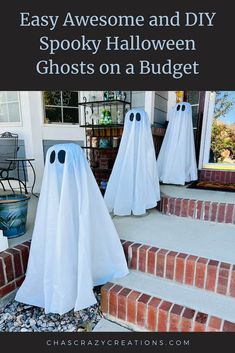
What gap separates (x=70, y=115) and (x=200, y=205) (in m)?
2.51

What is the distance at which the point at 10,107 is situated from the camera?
3.41m

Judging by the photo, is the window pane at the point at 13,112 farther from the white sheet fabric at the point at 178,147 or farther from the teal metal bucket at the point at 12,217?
the white sheet fabric at the point at 178,147

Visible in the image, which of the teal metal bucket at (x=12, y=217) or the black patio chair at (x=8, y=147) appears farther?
the black patio chair at (x=8, y=147)

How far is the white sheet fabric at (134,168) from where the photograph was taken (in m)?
2.07

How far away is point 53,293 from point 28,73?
56.5 inches

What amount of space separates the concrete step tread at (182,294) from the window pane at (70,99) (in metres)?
2.87

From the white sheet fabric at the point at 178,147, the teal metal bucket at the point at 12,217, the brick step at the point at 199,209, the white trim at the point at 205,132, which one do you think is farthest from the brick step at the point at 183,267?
the white trim at the point at 205,132

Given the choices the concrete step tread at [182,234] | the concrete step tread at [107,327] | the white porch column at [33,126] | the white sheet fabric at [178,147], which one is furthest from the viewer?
the white porch column at [33,126]

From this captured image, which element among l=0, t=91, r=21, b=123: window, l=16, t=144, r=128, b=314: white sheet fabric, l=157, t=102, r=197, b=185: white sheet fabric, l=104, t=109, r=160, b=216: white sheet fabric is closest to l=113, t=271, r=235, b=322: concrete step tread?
l=16, t=144, r=128, b=314: white sheet fabric

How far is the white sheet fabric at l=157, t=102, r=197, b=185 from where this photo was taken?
2.74 meters

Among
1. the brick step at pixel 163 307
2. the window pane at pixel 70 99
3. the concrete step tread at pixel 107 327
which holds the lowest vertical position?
the concrete step tread at pixel 107 327

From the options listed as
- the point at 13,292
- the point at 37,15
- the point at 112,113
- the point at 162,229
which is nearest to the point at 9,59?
the point at 37,15

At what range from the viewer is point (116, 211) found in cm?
215

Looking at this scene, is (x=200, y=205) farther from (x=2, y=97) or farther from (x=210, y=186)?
(x=2, y=97)
